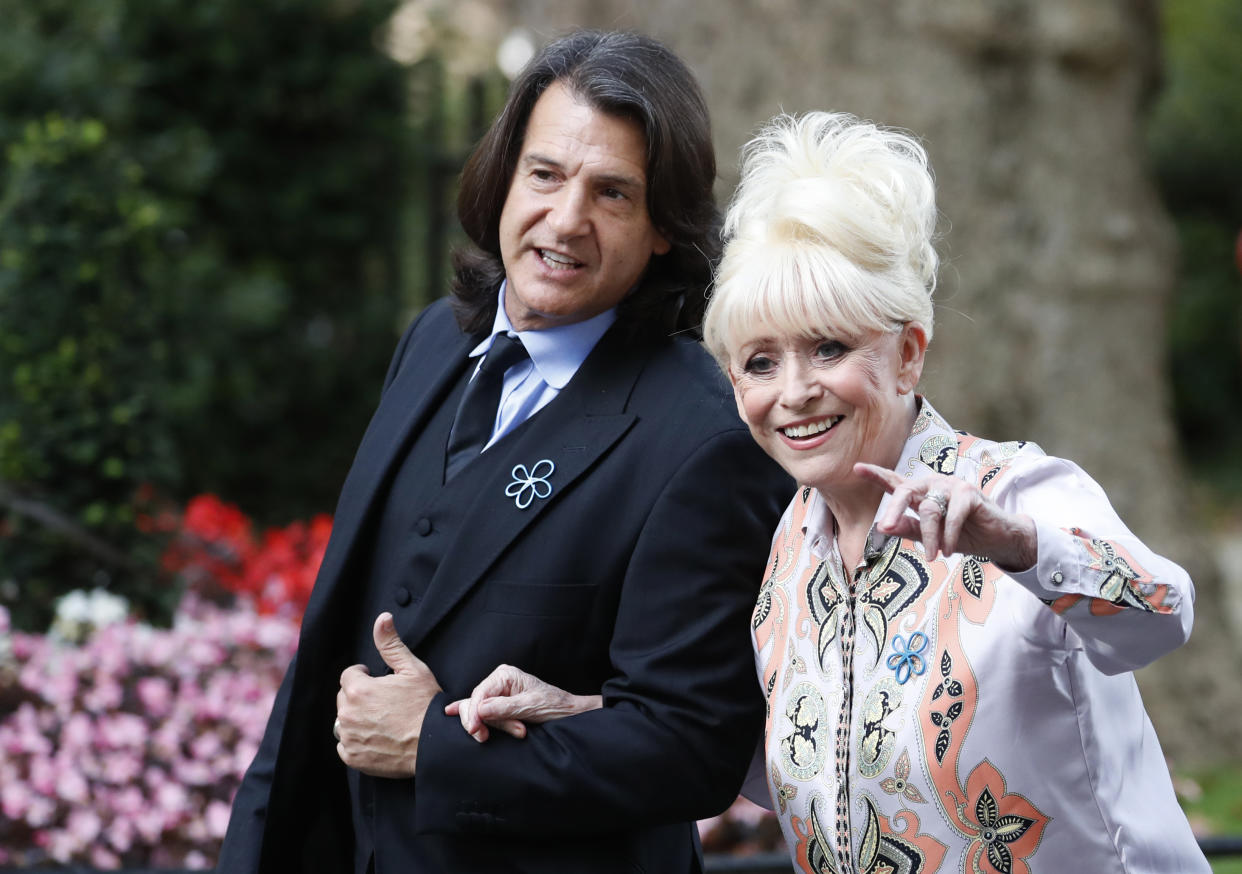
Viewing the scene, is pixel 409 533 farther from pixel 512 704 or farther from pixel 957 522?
pixel 957 522

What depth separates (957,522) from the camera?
1734 millimetres

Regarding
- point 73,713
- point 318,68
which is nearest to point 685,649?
point 73,713

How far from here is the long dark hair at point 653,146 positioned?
8.04 ft

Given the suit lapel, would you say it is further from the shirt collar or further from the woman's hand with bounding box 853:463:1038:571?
the woman's hand with bounding box 853:463:1038:571

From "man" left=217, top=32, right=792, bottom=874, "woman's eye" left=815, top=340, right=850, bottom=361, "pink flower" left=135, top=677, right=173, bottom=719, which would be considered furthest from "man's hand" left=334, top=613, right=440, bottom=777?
"pink flower" left=135, top=677, right=173, bottom=719

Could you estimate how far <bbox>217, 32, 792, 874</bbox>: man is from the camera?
230 centimetres

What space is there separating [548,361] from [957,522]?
1025 millimetres

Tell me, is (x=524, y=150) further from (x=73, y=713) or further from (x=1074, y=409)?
(x=1074, y=409)

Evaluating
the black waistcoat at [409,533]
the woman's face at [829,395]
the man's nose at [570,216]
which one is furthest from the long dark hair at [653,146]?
the woman's face at [829,395]

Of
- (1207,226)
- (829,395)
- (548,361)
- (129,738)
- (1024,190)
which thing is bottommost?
(129,738)

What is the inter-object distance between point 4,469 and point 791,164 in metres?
3.87

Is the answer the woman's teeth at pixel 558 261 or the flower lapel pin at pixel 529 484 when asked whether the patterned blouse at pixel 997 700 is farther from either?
the woman's teeth at pixel 558 261

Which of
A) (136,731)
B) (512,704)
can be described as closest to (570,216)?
(512,704)

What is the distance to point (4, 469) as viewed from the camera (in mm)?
5219
